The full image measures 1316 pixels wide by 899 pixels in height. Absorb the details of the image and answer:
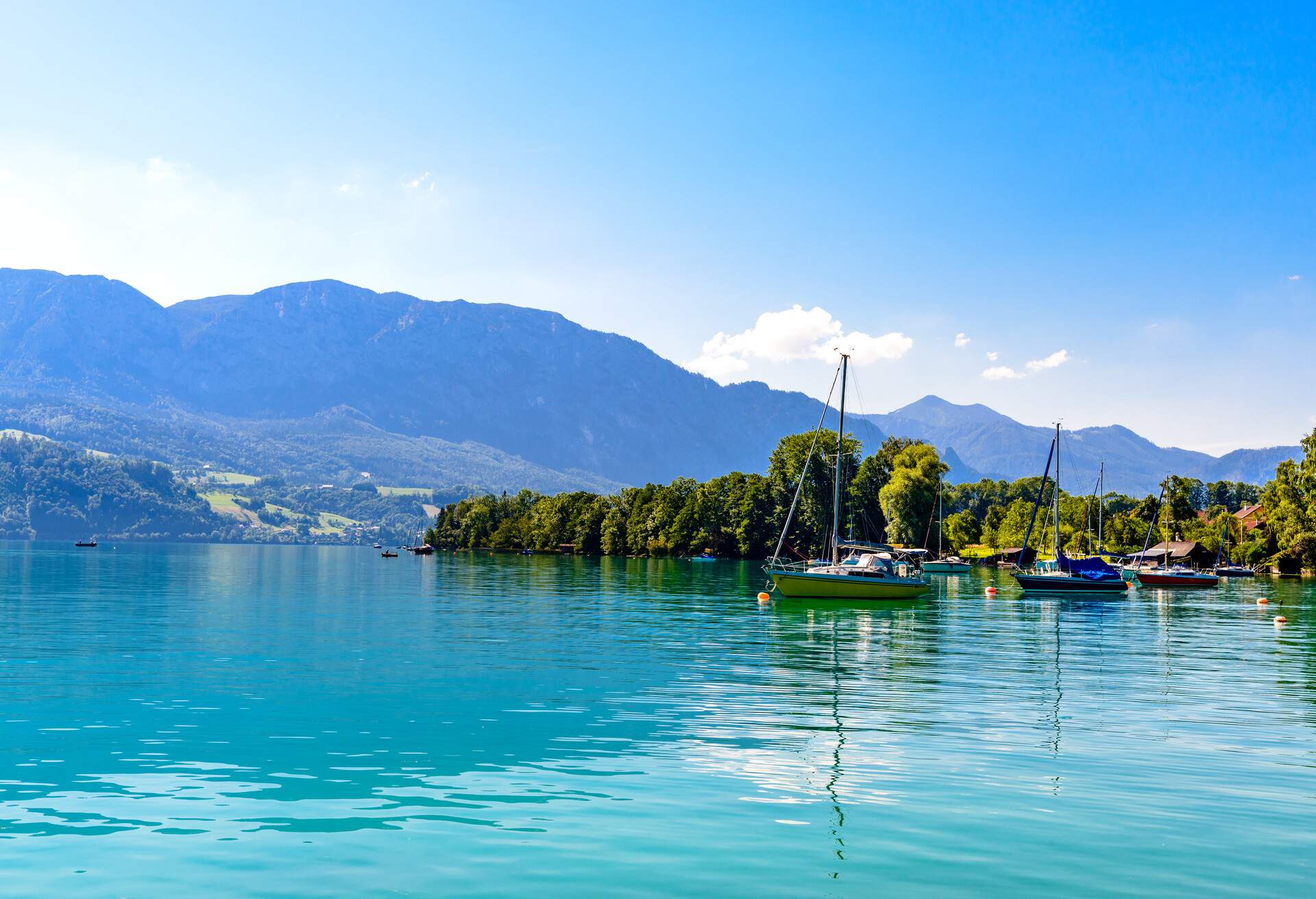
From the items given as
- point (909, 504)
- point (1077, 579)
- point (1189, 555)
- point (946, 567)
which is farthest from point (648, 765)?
point (1189, 555)

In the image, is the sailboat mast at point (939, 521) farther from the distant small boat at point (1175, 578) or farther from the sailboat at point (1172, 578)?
the distant small boat at point (1175, 578)

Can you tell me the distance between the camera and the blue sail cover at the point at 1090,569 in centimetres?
9638

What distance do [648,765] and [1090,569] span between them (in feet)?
284

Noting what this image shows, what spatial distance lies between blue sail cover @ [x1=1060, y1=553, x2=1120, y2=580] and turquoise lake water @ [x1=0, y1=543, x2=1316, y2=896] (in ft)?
152

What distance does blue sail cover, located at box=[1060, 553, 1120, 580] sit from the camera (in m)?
96.4

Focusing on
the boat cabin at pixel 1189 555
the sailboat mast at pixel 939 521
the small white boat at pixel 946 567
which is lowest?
the small white boat at pixel 946 567

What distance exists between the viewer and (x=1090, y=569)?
97.1m

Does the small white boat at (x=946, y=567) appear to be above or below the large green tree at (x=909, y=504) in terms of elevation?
below

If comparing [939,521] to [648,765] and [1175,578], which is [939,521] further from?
[648,765]

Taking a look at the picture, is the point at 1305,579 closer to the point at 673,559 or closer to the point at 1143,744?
the point at 673,559

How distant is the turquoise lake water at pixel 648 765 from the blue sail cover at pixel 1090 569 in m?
46.2

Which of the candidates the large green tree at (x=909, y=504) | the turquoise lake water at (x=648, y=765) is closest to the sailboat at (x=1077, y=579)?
the turquoise lake water at (x=648, y=765)

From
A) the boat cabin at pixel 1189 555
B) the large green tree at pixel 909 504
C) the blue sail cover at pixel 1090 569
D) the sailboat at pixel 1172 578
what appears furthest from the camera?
the large green tree at pixel 909 504

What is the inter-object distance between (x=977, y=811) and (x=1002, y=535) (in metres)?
190
